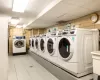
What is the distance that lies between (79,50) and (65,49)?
19.3 inches

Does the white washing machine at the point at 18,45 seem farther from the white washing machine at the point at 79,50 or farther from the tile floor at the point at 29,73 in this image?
the white washing machine at the point at 79,50

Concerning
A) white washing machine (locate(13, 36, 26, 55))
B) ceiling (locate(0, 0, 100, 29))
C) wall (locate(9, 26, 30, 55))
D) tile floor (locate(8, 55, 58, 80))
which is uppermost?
ceiling (locate(0, 0, 100, 29))

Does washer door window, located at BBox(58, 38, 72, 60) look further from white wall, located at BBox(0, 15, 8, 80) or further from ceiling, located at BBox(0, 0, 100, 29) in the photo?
white wall, located at BBox(0, 15, 8, 80)

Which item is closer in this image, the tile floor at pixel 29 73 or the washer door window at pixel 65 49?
the washer door window at pixel 65 49

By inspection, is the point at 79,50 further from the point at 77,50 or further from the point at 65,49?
the point at 65,49

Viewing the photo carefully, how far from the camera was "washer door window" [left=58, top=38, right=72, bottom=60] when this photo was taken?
95.5 inches

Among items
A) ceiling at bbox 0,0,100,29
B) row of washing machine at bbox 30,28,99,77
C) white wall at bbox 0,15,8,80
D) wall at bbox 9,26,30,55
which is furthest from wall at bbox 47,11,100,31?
wall at bbox 9,26,30,55

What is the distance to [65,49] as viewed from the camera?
2625 millimetres

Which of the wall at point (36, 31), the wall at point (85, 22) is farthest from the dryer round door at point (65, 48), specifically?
the wall at point (36, 31)

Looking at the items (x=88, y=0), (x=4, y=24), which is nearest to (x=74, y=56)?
(x=88, y=0)

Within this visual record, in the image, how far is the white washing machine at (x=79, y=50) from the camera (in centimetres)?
218

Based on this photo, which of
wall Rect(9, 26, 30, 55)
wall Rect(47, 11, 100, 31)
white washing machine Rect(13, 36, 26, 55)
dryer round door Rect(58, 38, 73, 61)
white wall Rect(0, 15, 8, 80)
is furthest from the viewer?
wall Rect(9, 26, 30, 55)

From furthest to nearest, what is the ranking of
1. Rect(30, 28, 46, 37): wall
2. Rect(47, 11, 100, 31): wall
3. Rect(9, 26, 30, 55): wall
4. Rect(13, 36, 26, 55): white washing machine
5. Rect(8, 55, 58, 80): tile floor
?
Rect(30, 28, 46, 37): wall, Rect(9, 26, 30, 55): wall, Rect(13, 36, 26, 55): white washing machine, Rect(47, 11, 100, 31): wall, Rect(8, 55, 58, 80): tile floor

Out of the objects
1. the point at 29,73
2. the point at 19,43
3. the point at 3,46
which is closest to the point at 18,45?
the point at 19,43
